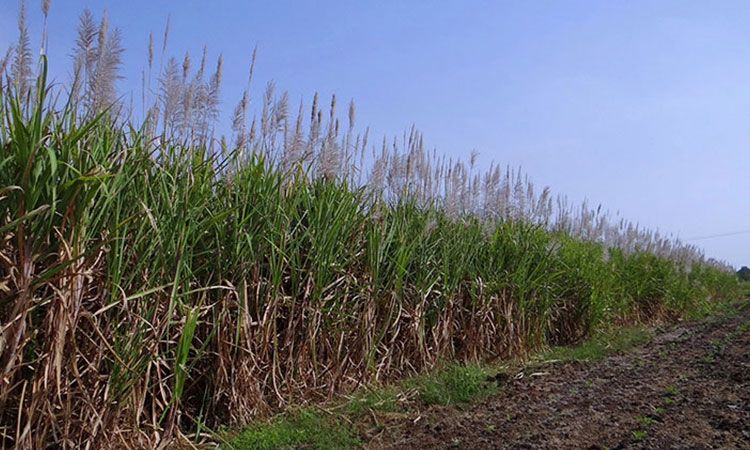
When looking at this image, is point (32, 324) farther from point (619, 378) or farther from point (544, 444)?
point (619, 378)

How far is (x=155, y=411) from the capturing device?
241 cm

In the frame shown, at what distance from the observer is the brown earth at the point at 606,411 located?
2.43 meters

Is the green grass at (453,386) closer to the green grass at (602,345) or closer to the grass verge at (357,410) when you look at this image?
the grass verge at (357,410)

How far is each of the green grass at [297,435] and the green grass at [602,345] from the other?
2670 millimetres

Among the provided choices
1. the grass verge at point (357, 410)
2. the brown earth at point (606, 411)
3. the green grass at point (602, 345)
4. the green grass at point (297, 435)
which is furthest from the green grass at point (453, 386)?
the green grass at point (602, 345)

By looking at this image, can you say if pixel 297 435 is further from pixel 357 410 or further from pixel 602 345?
pixel 602 345

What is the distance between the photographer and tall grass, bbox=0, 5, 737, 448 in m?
1.96

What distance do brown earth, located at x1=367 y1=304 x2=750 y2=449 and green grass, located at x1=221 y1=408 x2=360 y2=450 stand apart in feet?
0.57

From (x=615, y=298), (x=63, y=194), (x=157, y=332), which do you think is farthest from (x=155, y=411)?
(x=615, y=298)

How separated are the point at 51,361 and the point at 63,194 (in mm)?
615

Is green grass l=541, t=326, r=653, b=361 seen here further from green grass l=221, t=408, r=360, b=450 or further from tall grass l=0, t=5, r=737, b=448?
green grass l=221, t=408, r=360, b=450

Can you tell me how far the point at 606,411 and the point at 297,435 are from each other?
1.68 m

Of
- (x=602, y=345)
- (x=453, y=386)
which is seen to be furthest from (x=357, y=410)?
(x=602, y=345)

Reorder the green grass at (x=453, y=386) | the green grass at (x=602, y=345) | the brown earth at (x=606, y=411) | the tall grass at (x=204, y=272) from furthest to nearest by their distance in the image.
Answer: the green grass at (x=602, y=345) < the green grass at (x=453, y=386) < the brown earth at (x=606, y=411) < the tall grass at (x=204, y=272)
